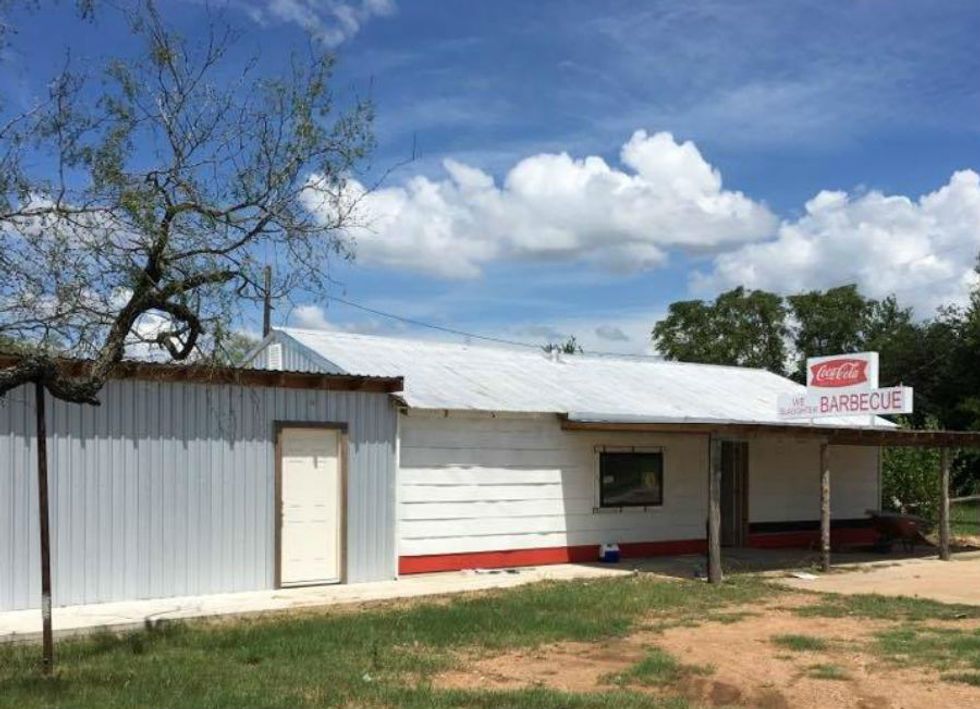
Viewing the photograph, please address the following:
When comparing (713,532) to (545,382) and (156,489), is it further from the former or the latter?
(156,489)

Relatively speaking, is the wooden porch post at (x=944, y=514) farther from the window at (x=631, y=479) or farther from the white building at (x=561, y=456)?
the window at (x=631, y=479)

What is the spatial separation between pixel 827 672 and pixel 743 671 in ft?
2.26

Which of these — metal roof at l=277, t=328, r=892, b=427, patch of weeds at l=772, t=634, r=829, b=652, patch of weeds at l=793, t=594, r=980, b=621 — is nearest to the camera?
patch of weeds at l=772, t=634, r=829, b=652

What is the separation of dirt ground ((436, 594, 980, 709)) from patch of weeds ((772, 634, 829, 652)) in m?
0.10

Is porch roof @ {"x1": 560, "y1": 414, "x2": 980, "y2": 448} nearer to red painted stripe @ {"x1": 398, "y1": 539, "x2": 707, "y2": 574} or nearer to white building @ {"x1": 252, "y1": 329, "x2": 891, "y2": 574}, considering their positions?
white building @ {"x1": 252, "y1": 329, "x2": 891, "y2": 574}

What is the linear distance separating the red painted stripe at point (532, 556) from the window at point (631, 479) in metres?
0.72

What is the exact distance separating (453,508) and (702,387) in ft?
26.3

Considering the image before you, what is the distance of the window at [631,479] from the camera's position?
1766 cm

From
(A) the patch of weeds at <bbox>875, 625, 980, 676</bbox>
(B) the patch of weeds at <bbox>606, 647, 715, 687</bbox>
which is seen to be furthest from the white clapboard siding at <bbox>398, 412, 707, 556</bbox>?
(A) the patch of weeds at <bbox>875, 625, 980, 676</bbox>

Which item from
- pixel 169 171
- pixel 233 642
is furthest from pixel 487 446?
pixel 169 171

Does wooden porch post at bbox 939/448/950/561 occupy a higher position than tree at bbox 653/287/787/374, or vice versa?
tree at bbox 653/287/787/374

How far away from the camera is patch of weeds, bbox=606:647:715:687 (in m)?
8.87

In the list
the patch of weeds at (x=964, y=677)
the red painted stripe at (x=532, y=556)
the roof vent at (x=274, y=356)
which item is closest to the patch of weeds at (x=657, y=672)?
the patch of weeds at (x=964, y=677)

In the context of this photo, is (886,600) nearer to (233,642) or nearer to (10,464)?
(233,642)
